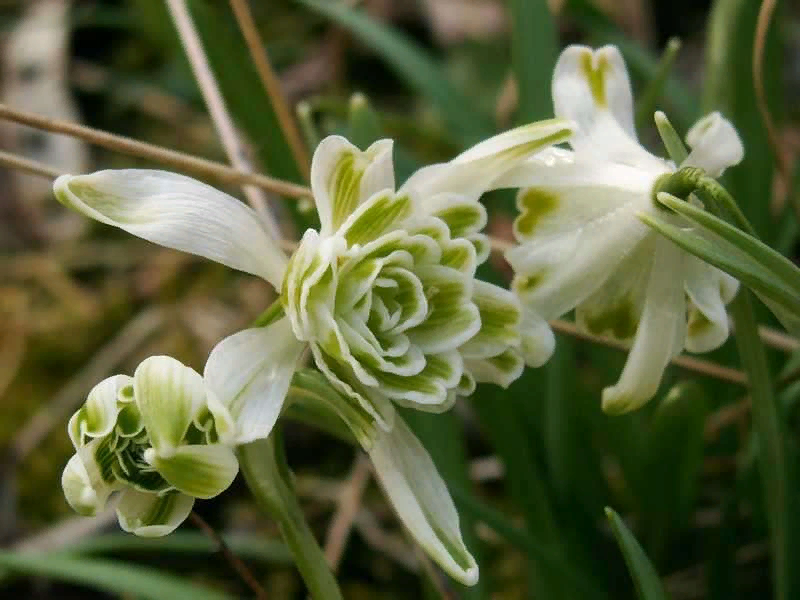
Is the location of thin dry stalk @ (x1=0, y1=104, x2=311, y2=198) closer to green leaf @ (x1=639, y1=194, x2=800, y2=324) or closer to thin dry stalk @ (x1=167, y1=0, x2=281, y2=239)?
thin dry stalk @ (x1=167, y1=0, x2=281, y2=239)

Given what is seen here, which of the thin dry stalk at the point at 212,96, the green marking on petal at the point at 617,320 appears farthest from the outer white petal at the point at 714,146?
the thin dry stalk at the point at 212,96

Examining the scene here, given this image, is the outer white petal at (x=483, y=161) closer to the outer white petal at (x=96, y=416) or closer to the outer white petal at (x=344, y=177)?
the outer white petal at (x=344, y=177)

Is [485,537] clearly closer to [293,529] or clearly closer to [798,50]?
[293,529]

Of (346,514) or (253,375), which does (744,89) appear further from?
(253,375)

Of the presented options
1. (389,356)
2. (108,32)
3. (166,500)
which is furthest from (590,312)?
(108,32)

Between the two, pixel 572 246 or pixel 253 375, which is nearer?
pixel 253 375

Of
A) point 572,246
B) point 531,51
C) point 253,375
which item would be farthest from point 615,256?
point 531,51

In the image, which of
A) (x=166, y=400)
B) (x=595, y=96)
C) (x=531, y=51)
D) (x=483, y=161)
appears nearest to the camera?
(x=166, y=400)
